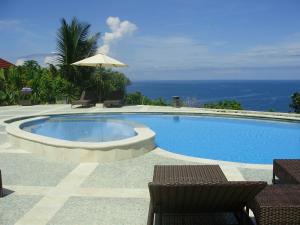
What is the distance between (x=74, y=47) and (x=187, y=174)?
55.0ft

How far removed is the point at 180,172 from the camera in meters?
4.69

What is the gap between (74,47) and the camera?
1981 cm

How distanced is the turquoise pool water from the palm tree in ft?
20.5

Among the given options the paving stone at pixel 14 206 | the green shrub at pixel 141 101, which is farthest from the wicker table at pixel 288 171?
the green shrub at pixel 141 101

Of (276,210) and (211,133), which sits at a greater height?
(276,210)

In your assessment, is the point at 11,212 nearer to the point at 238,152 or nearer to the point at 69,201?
the point at 69,201

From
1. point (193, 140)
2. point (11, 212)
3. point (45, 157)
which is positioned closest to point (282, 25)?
point (193, 140)

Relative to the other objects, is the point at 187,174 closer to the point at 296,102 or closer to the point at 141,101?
the point at 296,102

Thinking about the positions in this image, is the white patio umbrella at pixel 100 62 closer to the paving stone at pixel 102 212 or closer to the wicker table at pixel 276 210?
the paving stone at pixel 102 212

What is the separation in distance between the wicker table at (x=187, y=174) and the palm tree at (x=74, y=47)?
16.3 meters

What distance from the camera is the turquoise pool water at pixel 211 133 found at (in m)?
9.42

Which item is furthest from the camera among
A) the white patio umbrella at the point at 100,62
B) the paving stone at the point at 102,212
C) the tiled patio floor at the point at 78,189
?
the white patio umbrella at the point at 100,62

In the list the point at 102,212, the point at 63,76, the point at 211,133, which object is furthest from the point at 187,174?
the point at 63,76

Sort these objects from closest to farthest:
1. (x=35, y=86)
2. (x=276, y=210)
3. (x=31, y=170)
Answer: (x=276, y=210) < (x=31, y=170) < (x=35, y=86)
